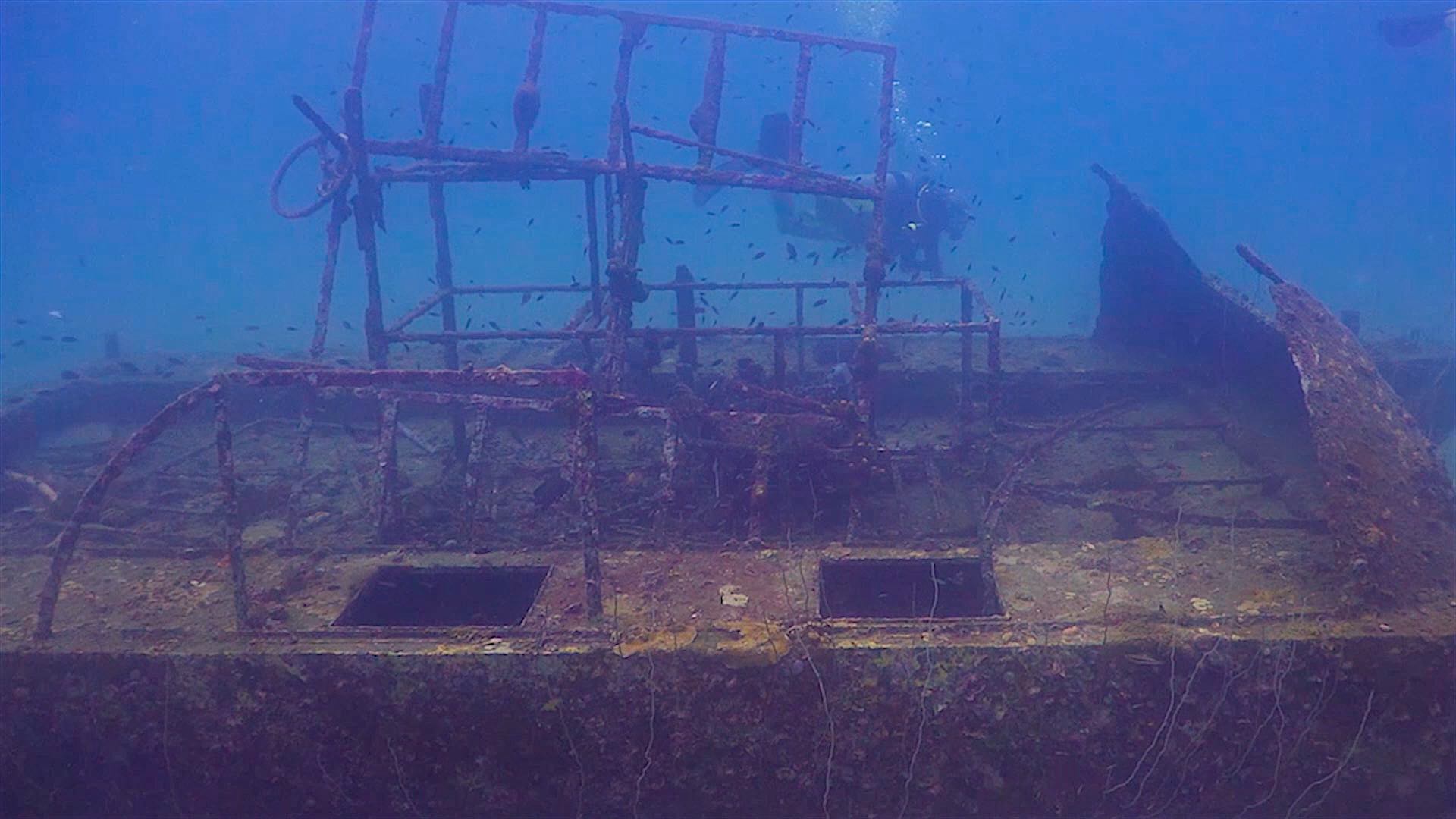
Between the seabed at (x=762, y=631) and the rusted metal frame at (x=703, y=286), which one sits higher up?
the rusted metal frame at (x=703, y=286)

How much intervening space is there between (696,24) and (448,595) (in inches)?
215

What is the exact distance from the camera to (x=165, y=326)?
1582 inches

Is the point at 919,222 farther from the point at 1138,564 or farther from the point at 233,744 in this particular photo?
the point at 233,744

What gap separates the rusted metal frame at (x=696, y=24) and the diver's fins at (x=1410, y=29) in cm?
1177

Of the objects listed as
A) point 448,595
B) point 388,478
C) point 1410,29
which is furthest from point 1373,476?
point 1410,29

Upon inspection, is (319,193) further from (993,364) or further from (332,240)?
(993,364)

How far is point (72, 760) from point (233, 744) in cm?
84

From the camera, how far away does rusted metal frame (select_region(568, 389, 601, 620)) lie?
347 cm

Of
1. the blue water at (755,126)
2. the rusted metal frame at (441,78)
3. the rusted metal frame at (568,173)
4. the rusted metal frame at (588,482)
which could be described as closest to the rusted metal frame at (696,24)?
the rusted metal frame at (441,78)

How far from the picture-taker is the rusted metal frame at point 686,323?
297 inches

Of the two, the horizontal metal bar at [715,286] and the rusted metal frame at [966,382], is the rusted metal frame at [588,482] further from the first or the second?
the horizontal metal bar at [715,286]

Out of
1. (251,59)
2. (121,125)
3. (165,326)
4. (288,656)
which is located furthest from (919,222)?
(121,125)

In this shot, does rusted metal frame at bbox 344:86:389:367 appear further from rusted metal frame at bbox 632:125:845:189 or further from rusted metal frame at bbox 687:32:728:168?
rusted metal frame at bbox 687:32:728:168

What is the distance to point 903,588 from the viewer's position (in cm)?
466
